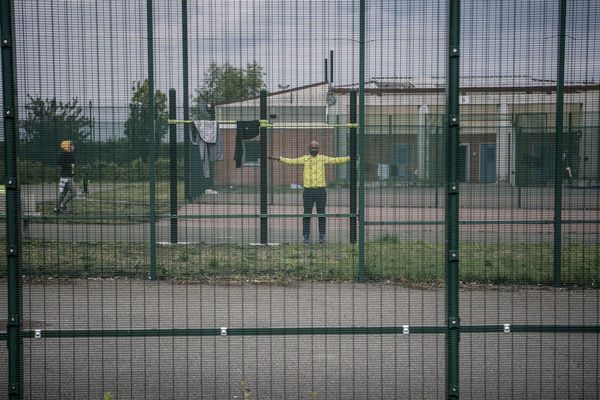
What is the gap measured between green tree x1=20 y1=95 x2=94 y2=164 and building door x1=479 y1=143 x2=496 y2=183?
14.4 ft

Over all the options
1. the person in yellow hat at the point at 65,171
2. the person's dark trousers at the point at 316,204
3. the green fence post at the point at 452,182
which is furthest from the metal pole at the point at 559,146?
the person in yellow hat at the point at 65,171

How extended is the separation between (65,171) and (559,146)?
516cm

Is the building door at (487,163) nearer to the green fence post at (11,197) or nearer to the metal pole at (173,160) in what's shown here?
the metal pole at (173,160)

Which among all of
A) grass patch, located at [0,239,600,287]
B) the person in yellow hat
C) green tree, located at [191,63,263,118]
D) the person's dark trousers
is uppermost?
green tree, located at [191,63,263,118]

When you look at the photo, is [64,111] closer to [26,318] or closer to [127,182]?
[127,182]

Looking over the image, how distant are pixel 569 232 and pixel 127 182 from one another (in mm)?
5590

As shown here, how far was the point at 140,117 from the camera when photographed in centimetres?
662

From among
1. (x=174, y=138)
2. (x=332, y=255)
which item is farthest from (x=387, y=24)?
(x=332, y=255)

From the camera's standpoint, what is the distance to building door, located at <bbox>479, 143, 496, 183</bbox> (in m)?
8.07

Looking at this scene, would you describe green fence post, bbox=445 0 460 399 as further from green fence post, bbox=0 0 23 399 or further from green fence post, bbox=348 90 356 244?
green fence post, bbox=348 90 356 244

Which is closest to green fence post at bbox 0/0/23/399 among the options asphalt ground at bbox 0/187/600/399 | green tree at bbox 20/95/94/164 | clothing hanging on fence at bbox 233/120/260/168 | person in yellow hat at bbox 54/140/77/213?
asphalt ground at bbox 0/187/600/399

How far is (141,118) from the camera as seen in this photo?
22.0 feet

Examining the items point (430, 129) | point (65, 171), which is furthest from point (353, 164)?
point (65, 171)

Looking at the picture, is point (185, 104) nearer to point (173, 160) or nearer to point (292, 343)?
point (173, 160)
